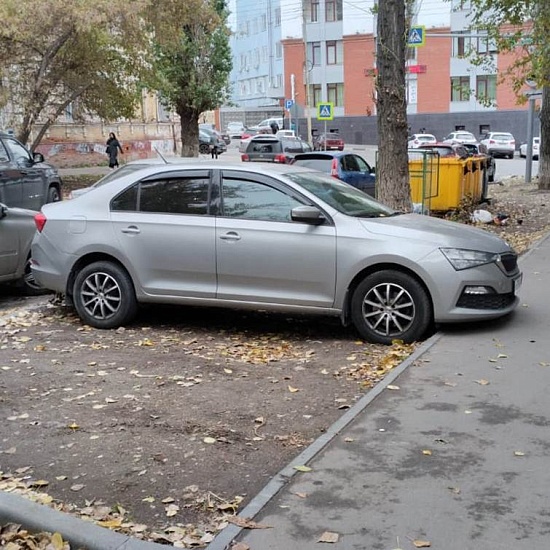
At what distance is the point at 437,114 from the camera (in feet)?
206

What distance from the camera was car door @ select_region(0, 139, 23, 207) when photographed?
1299 centimetres

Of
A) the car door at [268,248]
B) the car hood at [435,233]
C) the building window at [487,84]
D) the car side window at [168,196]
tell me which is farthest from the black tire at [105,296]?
the building window at [487,84]

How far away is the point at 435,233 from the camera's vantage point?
6.89 meters

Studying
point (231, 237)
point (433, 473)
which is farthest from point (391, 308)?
point (433, 473)

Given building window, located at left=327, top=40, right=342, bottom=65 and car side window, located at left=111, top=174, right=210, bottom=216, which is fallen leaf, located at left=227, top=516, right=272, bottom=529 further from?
building window, located at left=327, top=40, right=342, bottom=65

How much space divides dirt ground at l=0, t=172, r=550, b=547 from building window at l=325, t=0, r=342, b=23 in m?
61.0

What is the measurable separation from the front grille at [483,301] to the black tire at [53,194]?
33.8 feet

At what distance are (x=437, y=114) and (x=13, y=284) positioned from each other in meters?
57.3

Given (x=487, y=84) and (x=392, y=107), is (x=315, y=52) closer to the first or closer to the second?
(x=487, y=84)

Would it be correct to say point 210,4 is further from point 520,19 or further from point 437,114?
point 437,114

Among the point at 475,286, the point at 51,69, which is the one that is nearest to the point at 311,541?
the point at 475,286

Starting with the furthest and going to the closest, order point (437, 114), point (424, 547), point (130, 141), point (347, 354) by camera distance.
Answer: point (437, 114), point (130, 141), point (347, 354), point (424, 547)

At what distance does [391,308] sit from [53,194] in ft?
33.8

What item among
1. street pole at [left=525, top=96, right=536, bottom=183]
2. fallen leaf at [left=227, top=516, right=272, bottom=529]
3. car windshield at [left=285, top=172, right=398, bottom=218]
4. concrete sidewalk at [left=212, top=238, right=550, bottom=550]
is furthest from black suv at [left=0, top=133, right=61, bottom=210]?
street pole at [left=525, top=96, right=536, bottom=183]
